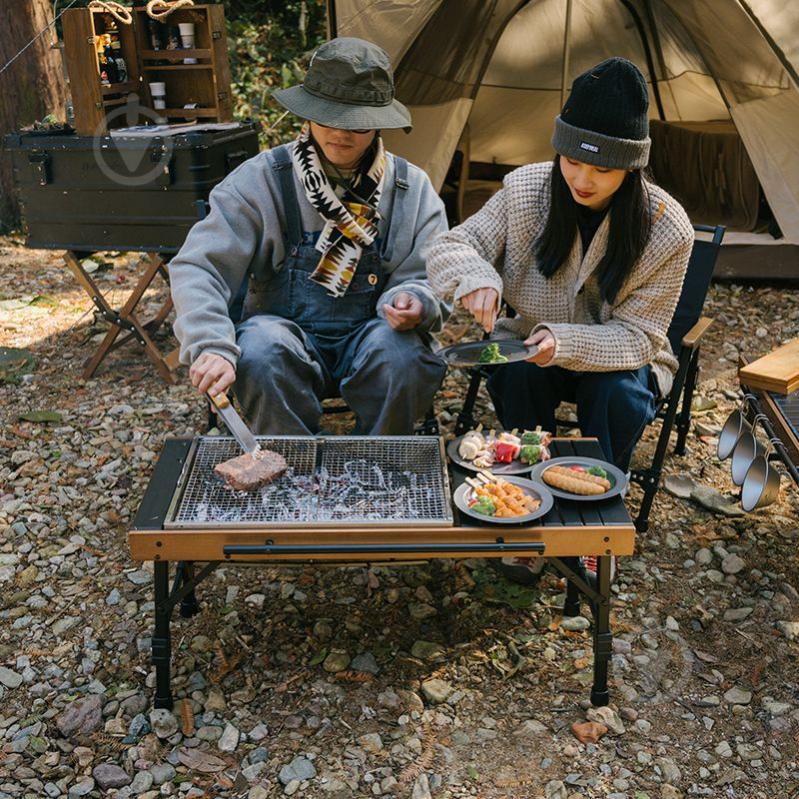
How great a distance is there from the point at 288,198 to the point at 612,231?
989 millimetres

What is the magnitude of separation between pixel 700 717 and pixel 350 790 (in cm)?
91

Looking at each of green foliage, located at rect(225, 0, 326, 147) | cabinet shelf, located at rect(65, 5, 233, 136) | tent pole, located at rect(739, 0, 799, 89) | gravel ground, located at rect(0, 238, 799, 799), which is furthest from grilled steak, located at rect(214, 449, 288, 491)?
green foliage, located at rect(225, 0, 326, 147)

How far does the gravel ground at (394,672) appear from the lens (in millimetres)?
2256

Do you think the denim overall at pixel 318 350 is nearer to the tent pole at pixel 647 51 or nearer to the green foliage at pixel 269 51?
the tent pole at pixel 647 51

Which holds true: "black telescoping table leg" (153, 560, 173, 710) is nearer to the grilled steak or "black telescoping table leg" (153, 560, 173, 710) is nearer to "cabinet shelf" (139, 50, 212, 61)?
the grilled steak

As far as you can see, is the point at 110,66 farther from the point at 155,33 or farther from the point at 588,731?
the point at 588,731

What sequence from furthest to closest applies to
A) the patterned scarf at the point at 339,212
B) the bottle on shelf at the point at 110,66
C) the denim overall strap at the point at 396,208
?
the bottle on shelf at the point at 110,66, the denim overall strap at the point at 396,208, the patterned scarf at the point at 339,212

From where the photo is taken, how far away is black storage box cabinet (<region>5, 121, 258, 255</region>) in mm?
3963

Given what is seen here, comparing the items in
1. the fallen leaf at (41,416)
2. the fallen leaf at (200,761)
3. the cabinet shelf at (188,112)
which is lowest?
the fallen leaf at (200,761)

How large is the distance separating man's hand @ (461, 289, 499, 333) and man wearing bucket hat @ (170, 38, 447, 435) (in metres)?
0.21

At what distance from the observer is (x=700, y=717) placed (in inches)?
95.7

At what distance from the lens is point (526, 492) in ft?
7.85

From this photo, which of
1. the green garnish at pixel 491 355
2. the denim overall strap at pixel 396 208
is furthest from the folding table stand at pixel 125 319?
the green garnish at pixel 491 355

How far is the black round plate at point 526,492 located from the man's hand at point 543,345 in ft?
1.32
